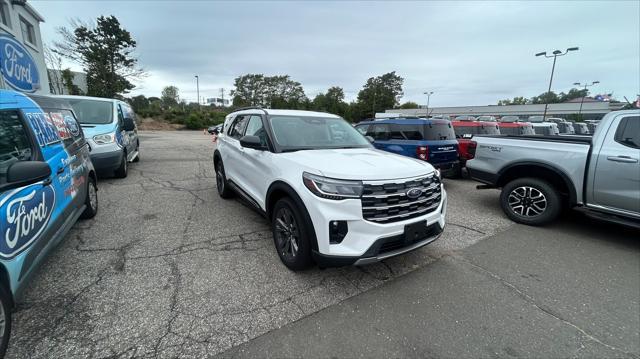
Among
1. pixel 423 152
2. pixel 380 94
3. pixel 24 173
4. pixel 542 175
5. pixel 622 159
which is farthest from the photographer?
pixel 380 94

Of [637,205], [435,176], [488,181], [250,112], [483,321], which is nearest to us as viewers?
[483,321]

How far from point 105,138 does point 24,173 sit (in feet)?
16.5

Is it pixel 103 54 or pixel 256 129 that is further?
pixel 103 54

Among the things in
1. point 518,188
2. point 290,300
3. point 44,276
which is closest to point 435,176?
point 290,300

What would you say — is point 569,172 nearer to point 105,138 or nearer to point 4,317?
point 4,317

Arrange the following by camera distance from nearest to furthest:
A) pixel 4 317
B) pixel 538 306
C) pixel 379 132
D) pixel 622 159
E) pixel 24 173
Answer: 1. pixel 4 317
2. pixel 24 173
3. pixel 538 306
4. pixel 622 159
5. pixel 379 132

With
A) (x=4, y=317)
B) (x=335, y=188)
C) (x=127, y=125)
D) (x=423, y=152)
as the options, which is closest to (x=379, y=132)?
(x=423, y=152)

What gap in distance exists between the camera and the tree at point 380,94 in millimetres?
72000

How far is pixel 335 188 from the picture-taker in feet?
8.31

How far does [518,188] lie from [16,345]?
631 cm

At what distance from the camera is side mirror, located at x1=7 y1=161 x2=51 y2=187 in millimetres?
1984

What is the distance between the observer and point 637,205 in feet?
11.9

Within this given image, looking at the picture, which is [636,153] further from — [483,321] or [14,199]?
[14,199]

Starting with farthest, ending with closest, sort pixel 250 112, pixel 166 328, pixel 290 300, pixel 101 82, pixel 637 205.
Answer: pixel 101 82 < pixel 250 112 < pixel 637 205 < pixel 290 300 < pixel 166 328
